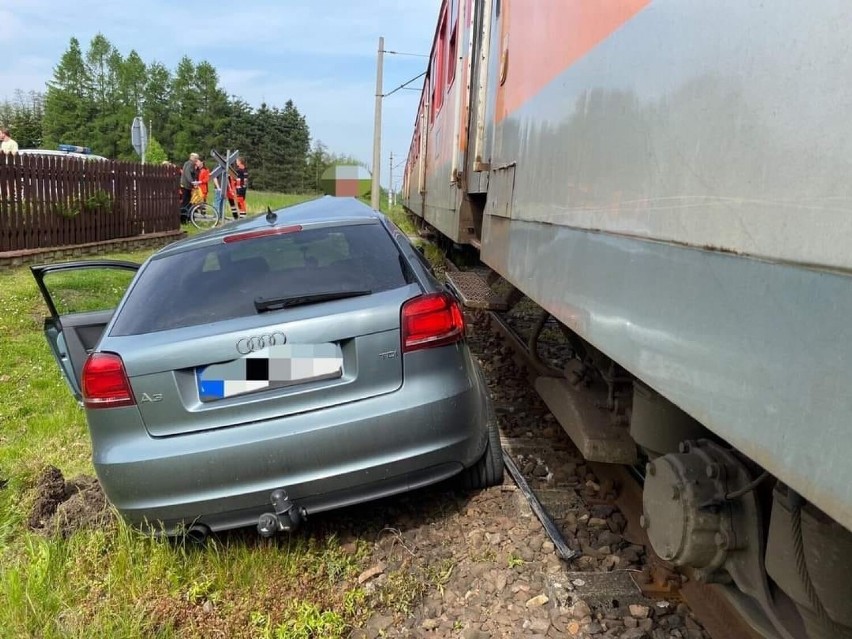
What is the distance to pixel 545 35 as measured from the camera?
299 centimetres

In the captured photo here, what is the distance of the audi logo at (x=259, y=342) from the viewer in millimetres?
2938

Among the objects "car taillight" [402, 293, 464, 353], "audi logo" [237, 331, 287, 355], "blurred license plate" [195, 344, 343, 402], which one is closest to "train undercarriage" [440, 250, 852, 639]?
"car taillight" [402, 293, 464, 353]

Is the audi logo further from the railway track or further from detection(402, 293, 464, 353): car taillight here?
the railway track

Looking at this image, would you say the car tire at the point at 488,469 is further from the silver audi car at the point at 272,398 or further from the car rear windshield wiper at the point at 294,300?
the car rear windshield wiper at the point at 294,300

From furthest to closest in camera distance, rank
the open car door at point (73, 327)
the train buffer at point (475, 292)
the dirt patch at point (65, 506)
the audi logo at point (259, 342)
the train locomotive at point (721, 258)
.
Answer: the train buffer at point (475, 292) < the open car door at point (73, 327) < the dirt patch at point (65, 506) < the audi logo at point (259, 342) < the train locomotive at point (721, 258)

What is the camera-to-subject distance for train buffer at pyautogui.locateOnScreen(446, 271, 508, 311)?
5.14 metres

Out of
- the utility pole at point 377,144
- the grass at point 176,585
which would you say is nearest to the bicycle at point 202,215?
the utility pole at point 377,144

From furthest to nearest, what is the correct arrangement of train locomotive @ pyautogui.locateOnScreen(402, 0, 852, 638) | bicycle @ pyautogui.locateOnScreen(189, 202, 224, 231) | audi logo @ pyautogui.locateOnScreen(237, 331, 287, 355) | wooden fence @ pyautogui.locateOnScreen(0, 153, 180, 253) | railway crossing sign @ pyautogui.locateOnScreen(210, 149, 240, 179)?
bicycle @ pyautogui.locateOnScreen(189, 202, 224, 231) → railway crossing sign @ pyautogui.locateOnScreen(210, 149, 240, 179) → wooden fence @ pyautogui.locateOnScreen(0, 153, 180, 253) → audi logo @ pyautogui.locateOnScreen(237, 331, 287, 355) → train locomotive @ pyautogui.locateOnScreen(402, 0, 852, 638)

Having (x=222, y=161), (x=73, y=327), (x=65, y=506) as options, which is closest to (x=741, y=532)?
(x=65, y=506)

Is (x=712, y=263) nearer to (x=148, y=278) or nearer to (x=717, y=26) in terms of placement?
(x=717, y=26)

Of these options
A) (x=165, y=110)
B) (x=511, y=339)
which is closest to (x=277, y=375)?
(x=511, y=339)

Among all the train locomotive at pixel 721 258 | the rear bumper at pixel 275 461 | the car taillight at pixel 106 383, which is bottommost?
the rear bumper at pixel 275 461

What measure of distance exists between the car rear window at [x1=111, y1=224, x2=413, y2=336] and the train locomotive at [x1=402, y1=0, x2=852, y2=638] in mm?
816

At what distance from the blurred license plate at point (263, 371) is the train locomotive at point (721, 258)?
1024 mm
